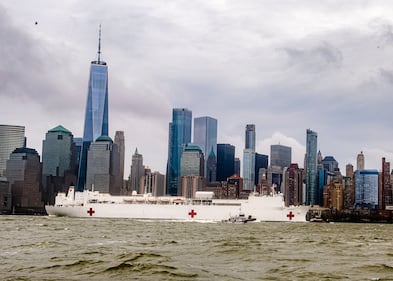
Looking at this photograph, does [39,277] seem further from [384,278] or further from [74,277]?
[384,278]

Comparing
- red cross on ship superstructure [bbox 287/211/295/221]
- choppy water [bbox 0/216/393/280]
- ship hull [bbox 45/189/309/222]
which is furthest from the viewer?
red cross on ship superstructure [bbox 287/211/295/221]

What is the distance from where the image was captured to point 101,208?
12062 cm

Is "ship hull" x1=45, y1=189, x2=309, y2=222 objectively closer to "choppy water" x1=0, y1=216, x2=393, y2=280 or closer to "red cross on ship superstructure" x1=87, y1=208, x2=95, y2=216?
"red cross on ship superstructure" x1=87, y1=208, x2=95, y2=216

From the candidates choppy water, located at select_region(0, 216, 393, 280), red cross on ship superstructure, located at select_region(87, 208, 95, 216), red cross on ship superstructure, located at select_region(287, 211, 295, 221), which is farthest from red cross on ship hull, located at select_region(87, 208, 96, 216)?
choppy water, located at select_region(0, 216, 393, 280)

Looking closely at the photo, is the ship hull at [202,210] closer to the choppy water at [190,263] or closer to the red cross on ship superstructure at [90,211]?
the red cross on ship superstructure at [90,211]

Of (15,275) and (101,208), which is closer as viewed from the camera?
(15,275)

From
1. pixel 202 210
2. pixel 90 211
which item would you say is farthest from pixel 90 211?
pixel 202 210

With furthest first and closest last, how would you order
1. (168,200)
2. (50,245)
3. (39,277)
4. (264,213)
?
(168,200) → (264,213) → (50,245) → (39,277)

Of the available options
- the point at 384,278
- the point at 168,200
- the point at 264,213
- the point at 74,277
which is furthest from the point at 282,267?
the point at 168,200

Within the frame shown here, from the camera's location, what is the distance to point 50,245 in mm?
38031

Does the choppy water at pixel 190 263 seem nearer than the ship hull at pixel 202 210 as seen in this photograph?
Yes

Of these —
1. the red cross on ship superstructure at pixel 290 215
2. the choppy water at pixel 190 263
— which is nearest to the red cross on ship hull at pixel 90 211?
the red cross on ship superstructure at pixel 290 215

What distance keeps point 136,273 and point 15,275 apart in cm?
514

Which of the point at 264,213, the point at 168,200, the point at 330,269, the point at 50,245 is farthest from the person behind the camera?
the point at 168,200
